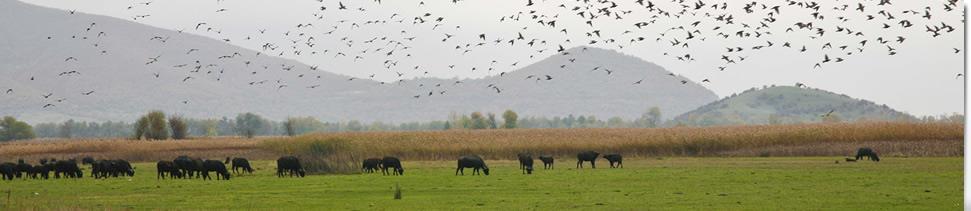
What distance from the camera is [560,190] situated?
142 ft

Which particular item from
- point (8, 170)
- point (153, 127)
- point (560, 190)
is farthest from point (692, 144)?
point (153, 127)

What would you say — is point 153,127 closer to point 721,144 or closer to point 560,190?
point 721,144

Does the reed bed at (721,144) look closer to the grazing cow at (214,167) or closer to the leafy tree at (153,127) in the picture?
the grazing cow at (214,167)

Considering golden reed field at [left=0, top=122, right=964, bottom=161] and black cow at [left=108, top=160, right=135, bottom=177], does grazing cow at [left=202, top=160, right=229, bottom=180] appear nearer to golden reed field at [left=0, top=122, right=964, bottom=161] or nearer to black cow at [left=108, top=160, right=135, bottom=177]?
black cow at [left=108, top=160, right=135, bottom=177]

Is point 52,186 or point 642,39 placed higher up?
point 642,39

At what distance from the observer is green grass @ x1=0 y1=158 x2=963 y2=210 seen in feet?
119

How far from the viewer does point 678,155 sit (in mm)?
84250

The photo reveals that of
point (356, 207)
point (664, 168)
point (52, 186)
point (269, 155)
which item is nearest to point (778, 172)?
point (664, 168)

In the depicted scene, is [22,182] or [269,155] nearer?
[22,182]

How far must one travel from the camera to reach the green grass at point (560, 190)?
119 ft

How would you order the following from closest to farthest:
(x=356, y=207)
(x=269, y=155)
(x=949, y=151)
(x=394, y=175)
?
(x=356, y=207)
(x=394, y=175)
(x=949, y=151)
(x=269, y=155)

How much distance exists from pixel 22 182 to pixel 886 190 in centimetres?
3765

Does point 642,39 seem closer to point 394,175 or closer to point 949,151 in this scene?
point 394,175

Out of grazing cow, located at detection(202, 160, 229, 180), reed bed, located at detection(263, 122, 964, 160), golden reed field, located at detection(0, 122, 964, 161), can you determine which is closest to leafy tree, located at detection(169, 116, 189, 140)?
golden reed field, located at detection(0, 122, 964, 161)
